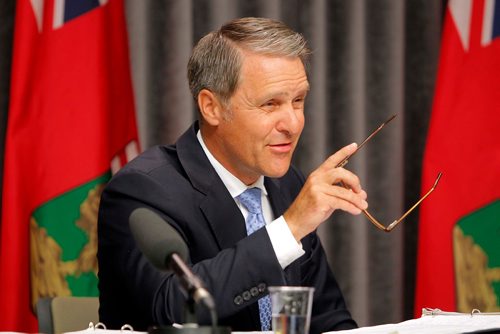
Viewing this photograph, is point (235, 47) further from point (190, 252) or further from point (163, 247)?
point (163, 247)

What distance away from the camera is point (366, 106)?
423 cm

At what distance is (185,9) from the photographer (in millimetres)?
3859

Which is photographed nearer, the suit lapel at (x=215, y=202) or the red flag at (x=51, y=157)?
the suit lapel at (x=215, y=202)

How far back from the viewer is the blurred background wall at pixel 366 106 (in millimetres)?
4027

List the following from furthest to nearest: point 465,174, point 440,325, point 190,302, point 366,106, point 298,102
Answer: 1. point 366,106
2. point 465,174
3. point 298,102
4. point 440,325
5. point 190,302

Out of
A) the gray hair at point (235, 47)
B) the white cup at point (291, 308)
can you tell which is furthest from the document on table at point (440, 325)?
the gray hair at point (235, 47)

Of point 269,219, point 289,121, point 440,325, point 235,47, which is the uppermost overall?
point 235,47

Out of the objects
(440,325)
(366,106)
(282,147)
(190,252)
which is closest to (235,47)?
(282,147)

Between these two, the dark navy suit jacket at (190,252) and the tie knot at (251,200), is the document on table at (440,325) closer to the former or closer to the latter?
the dark navy suit jacket at (190,252)

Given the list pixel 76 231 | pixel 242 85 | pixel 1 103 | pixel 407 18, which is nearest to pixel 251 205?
pixel 242 85

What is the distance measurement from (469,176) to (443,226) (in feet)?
0.73

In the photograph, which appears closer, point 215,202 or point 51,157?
point 215,202

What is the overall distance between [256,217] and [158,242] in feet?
3.94

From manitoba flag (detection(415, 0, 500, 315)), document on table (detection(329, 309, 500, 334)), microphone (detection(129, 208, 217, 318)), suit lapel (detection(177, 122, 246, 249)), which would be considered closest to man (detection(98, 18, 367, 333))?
suit lapel (detection(177, 122, 246, 249))
